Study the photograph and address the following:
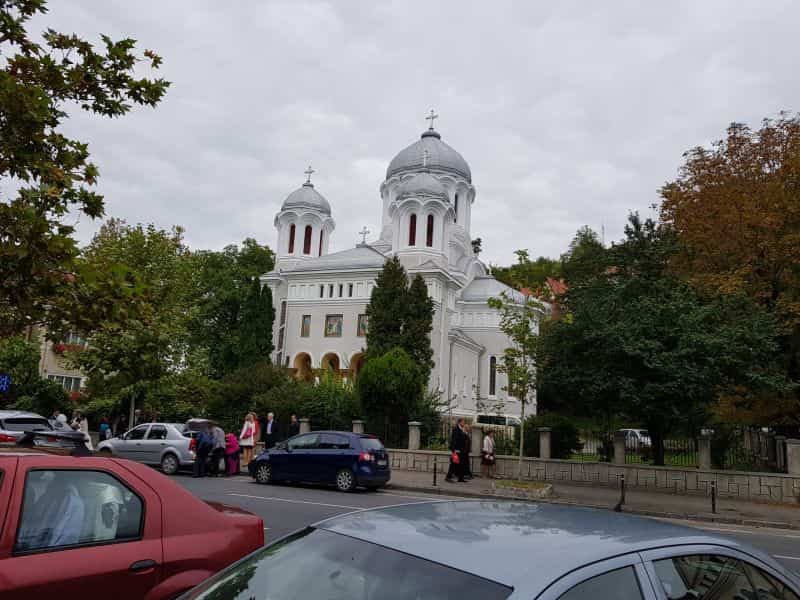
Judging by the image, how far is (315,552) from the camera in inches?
111

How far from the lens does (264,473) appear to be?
59.1 ft

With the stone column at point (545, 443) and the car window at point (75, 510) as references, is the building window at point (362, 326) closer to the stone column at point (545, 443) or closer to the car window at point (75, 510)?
the stone column at point (545, 443)

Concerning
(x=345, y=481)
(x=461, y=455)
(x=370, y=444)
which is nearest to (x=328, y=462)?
(x=345, y=481)

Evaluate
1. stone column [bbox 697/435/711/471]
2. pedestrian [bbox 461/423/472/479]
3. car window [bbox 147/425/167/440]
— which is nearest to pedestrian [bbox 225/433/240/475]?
car window [bbox 147/425/167/440]

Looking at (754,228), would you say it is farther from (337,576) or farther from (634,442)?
(337,576)

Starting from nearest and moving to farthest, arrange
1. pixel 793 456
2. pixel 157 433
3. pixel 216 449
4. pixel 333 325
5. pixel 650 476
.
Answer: pixel 793 456 → pixel 216 449 → pixel 650 476 → pixel 157 433 → pixel 333 325

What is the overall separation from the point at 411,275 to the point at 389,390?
2293cm

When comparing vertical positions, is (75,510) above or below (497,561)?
below

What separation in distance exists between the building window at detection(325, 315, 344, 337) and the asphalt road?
2947 centimetres

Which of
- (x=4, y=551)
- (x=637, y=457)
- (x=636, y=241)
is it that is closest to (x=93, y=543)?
(x=4, y=551)

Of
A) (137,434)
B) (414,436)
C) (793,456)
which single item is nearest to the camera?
(793,456)

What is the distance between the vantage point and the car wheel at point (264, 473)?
18.0m

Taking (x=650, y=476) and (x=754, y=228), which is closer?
(x=650, y=476)

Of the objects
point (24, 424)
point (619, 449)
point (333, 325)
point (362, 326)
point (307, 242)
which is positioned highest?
point (307, 242)
